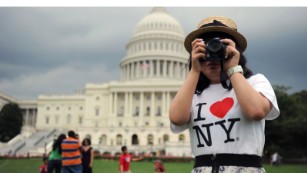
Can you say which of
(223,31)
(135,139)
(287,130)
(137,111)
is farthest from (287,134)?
(137,111)

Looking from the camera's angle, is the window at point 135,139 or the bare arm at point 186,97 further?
the window at point 135,139

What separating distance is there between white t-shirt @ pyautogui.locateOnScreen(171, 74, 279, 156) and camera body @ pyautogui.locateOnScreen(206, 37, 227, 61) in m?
0.30

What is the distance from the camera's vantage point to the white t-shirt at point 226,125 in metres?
2.56

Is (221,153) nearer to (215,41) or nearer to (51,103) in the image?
(215,41)

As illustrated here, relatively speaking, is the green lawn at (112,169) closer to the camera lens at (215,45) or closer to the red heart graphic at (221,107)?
the red heart graphic at (221,107)

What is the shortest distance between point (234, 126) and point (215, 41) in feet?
1.81

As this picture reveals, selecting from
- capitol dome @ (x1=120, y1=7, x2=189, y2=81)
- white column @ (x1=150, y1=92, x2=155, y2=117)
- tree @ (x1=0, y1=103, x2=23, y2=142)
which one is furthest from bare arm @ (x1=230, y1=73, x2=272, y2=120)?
capitol dome @ (x1=120, y1=7, x2=189, y2=81)

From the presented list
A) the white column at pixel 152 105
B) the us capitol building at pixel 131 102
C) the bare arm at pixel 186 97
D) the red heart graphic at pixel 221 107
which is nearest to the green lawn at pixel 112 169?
the bare arm at pixel 186 97

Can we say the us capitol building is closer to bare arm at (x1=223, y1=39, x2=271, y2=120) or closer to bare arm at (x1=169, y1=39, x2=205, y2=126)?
bare arm at (x1=169, y1=39, x2=205, y2=126)

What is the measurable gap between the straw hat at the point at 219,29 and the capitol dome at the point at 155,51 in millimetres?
83442

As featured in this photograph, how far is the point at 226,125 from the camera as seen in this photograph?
8.52 feet

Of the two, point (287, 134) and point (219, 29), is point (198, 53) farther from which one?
point (287, 134)

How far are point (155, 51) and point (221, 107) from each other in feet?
289

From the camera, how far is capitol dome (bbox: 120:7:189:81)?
8912 centimetres
